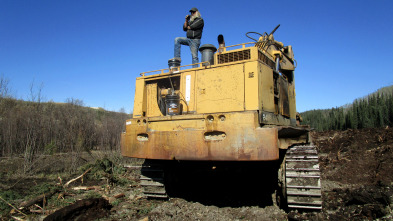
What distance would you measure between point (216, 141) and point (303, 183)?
63.3 inches

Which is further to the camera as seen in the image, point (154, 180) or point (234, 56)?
point (154, 180)

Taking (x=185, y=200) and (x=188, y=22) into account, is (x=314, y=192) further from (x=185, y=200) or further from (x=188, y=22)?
(x=188, y=22)

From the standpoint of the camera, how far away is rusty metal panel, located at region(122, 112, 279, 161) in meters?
3.88

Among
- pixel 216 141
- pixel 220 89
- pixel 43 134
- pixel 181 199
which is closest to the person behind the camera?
pixel 216 141

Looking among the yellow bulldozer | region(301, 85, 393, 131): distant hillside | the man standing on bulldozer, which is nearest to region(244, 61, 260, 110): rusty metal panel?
the yellow bulldozer

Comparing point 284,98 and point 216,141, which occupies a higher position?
point 284,98

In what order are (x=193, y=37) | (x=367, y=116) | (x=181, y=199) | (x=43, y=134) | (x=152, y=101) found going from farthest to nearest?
(x=367, y=116) < (x=43, y=134) < (x=193, y=37) < (x=181, y=199) < (x=152, y=101)

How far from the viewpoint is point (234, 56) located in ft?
16.0

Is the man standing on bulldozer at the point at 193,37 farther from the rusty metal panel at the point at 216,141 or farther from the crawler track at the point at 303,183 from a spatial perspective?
the crawler track at the point at 303,183

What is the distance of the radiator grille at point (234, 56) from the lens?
4.75 meters

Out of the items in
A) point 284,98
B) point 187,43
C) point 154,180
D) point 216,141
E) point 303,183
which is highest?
point 187,43

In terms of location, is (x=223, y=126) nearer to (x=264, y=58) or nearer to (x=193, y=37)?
(x=264, y=58)

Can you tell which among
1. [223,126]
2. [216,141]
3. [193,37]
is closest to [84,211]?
[216,141]

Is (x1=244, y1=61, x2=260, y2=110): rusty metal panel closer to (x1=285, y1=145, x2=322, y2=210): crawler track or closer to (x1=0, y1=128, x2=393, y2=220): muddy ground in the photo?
(x1=285, y1=145, x2=322, y2=210): crawler track
